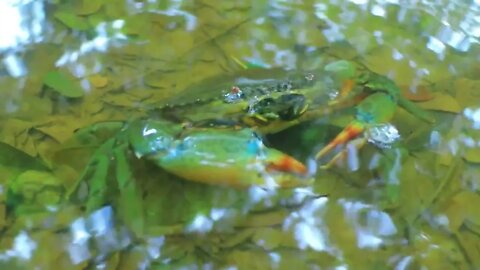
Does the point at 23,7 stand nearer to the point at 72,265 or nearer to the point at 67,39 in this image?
the point at 67,39

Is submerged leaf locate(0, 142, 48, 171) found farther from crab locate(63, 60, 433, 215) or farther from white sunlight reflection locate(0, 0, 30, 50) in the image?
white sunlight reflection locate(0, 0, 30, 50)

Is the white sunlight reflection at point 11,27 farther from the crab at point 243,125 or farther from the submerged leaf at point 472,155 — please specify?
the submerged leaf at point 472,155

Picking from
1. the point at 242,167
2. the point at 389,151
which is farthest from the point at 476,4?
the point at 242,167

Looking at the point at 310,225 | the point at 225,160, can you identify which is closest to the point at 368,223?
the point at 310,225

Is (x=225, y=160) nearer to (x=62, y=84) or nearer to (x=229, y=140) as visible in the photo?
(x=229, y=140)

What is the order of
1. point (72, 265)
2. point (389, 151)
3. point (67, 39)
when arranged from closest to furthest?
point (72, 265) < point (389, 151) < point (67, 39)

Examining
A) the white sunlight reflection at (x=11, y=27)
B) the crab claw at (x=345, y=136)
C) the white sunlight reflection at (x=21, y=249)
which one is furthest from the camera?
the white sunlight reflection at (x=11, y=27)

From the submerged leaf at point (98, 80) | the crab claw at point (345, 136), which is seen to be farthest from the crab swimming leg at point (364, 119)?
the submerged leaf at point (98, 80)
